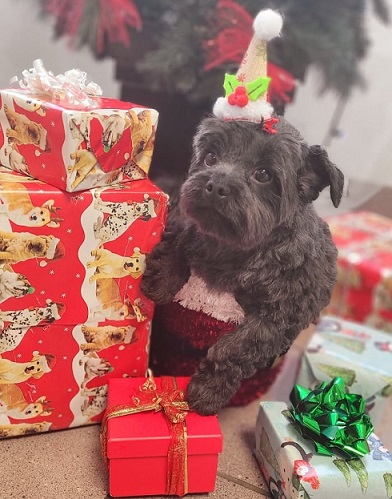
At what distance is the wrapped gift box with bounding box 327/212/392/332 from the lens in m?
1.31

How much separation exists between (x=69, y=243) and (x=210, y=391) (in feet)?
1.00

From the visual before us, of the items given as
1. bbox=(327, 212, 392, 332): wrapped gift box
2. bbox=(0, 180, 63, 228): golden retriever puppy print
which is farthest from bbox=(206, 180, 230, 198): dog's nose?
bbox=(327, 212, 392, 332): wrapped gift box

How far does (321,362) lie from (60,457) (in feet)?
1.67

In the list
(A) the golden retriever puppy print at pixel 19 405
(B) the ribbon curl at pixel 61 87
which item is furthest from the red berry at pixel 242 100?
(A) the golden retriever puppy print at pixel 19 405

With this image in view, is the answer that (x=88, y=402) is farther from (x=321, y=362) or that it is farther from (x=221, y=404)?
(x=321, y=362)

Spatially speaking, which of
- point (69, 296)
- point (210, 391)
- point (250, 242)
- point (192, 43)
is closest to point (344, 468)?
point (210, 391)

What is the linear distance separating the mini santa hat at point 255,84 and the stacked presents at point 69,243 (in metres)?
0.14

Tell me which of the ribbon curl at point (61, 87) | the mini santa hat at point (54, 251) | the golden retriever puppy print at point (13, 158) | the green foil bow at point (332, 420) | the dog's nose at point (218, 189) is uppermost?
the ribbon curl at point (61, 87)

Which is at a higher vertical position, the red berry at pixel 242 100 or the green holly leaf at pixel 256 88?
the green holly leaf at pixel 256 88

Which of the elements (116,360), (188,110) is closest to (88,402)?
(116,360)

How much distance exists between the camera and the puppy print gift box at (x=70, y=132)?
2.31 feet

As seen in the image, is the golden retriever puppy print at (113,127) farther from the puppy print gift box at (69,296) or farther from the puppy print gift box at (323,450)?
the puppy print gift box at (323,450)

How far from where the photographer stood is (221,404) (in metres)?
0.76

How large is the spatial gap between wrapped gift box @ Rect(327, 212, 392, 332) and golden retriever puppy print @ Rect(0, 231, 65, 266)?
82 cm
